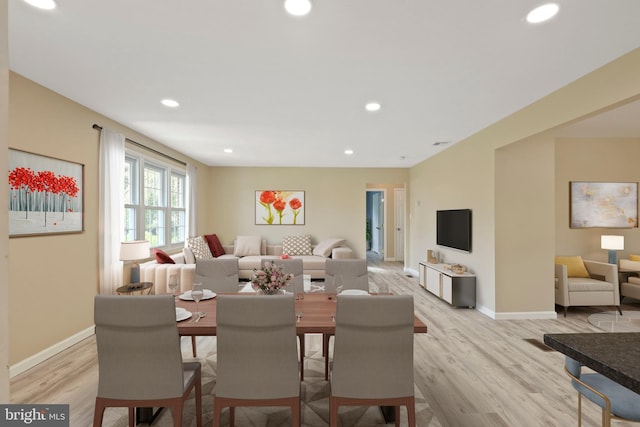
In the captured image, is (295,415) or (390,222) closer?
(295,415)

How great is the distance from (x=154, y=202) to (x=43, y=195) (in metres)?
2.31

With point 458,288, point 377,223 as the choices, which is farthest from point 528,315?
point 377,223

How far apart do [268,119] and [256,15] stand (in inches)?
77.3

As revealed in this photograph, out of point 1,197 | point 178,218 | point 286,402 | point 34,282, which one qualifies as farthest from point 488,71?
point 178,218

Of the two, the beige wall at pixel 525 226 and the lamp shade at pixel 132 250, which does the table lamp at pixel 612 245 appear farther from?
the lamp shade at pixel 132 250

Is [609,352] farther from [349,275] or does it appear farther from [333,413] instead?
[349,275]

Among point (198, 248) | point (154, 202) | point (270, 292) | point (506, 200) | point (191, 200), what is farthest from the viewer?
point (191, 200)

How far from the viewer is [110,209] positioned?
3670mm

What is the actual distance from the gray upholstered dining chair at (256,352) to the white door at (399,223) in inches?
328

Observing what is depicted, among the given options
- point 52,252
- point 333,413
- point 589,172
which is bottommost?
point 333,413

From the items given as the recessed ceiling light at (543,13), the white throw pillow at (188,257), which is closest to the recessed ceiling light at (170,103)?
the white throw pillow at (188,257)

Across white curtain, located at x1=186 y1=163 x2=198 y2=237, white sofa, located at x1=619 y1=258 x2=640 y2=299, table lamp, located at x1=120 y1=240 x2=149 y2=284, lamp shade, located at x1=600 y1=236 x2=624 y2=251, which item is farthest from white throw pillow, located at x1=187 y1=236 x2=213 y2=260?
white sofa, located at x1=619 y1=258 x2=640 y2=299

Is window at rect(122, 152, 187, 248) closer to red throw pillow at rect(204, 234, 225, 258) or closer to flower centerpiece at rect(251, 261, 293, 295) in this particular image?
red throw pillow at rect(204, 234, 225, 258)

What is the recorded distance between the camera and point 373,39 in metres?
2.06
